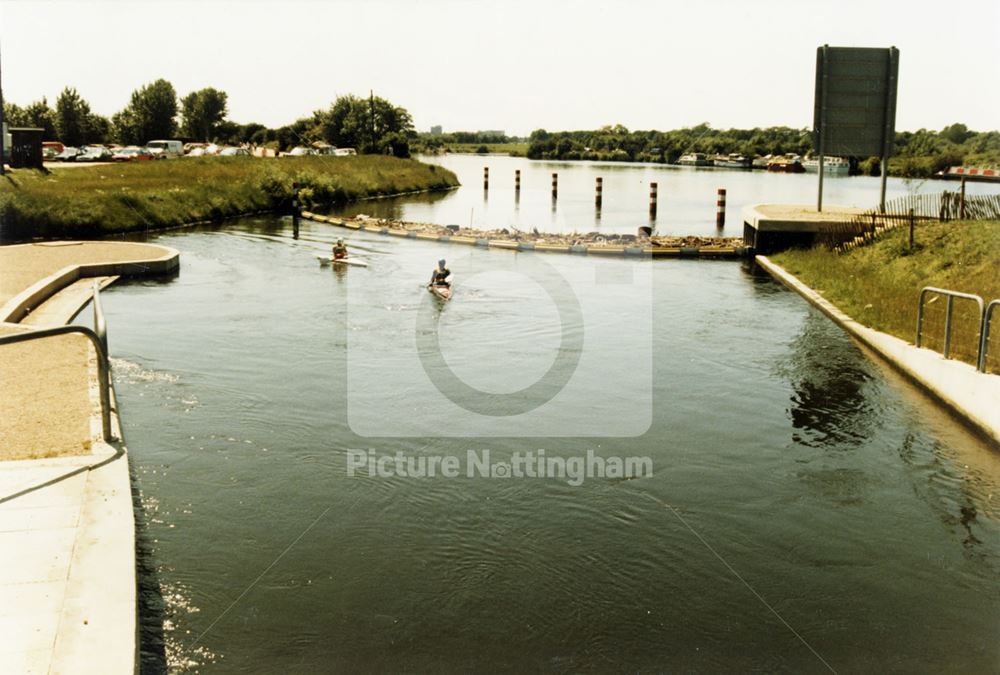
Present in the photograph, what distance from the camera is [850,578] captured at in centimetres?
962

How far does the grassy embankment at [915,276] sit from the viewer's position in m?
18.1

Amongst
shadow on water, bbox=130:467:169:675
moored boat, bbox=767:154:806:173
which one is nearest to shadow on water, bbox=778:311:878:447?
shadow on water, bbox=130:467:169:675

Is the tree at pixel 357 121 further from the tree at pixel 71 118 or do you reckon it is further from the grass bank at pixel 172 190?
the grass bank at pixel 172 190

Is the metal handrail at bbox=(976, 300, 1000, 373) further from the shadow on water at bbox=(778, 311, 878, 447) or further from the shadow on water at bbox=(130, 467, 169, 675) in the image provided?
the shadow on water at bbox=(130, 467, 169, 675)

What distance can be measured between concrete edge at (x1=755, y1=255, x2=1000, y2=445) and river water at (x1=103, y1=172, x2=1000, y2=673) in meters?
0.36

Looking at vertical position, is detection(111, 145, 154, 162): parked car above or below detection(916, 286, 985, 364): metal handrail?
above

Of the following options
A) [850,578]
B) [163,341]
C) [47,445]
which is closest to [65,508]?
[47,445]

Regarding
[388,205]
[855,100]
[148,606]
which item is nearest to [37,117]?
[388,205]

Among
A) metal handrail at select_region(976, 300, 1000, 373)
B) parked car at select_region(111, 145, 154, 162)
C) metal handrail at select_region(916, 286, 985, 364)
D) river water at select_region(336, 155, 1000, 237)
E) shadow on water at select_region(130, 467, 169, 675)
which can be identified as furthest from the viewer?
parked car at select_region(111, 145, 154, 162)

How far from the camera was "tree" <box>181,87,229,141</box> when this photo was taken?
12550 cm

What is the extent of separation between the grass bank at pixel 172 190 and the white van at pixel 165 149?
1733 centimetres

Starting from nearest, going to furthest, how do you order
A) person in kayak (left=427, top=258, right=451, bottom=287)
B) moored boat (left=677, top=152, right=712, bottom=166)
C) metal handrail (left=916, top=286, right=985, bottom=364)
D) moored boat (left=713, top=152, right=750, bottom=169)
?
metal handrail (left=916, top=286, right=985, bottom=364), person in kayak (left=427, top=258, right=451, bottom=287), moored boat (left=713, top=152, right=750, bottom=169), moored boat (left=677, top=152, right=712, bottom=166)

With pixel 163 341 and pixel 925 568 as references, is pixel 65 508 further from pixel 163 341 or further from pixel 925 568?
pixel 163 341

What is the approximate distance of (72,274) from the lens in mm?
24672
